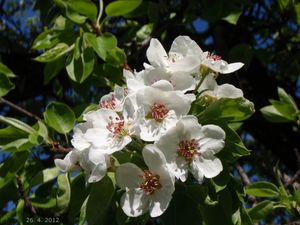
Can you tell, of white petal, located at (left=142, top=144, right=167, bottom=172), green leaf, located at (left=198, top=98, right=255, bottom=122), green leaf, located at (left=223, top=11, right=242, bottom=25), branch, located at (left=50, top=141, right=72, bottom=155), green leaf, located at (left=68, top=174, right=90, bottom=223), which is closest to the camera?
white petal, located at (left=142, top=144, right=167, bottom=172)

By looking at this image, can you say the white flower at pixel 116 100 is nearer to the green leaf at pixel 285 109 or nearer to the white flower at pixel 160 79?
the white flower at pixel 160 79

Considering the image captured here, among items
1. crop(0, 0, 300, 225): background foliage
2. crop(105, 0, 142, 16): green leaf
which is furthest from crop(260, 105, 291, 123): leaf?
crop(105, 0, 142, 16): green leaf

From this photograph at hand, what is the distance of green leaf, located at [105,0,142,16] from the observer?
183 cm

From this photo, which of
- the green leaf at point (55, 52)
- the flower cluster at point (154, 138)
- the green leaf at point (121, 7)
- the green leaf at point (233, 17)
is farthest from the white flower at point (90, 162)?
the green leaf at point (233, 17)

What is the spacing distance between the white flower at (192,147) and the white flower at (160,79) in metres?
0.09

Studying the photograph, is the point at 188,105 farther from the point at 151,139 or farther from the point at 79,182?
the point at 79,182

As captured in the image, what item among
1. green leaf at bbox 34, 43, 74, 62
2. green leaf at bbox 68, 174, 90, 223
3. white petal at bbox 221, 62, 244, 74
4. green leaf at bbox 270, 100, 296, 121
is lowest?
green leaf at bbox 270, 100, 296, 121

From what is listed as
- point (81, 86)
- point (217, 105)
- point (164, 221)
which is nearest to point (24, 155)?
point (81, 86)

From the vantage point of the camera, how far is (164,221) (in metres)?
1.21

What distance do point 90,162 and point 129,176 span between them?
3.5 inches

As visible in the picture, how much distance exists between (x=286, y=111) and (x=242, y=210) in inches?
31.2

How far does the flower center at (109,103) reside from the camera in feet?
4.14

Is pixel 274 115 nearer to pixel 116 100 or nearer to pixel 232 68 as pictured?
pixel 232 68

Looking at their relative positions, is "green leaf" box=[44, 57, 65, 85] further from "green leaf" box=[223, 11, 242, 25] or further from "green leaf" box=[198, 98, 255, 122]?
"green leaf" box=[198, 98, 255, 122]
